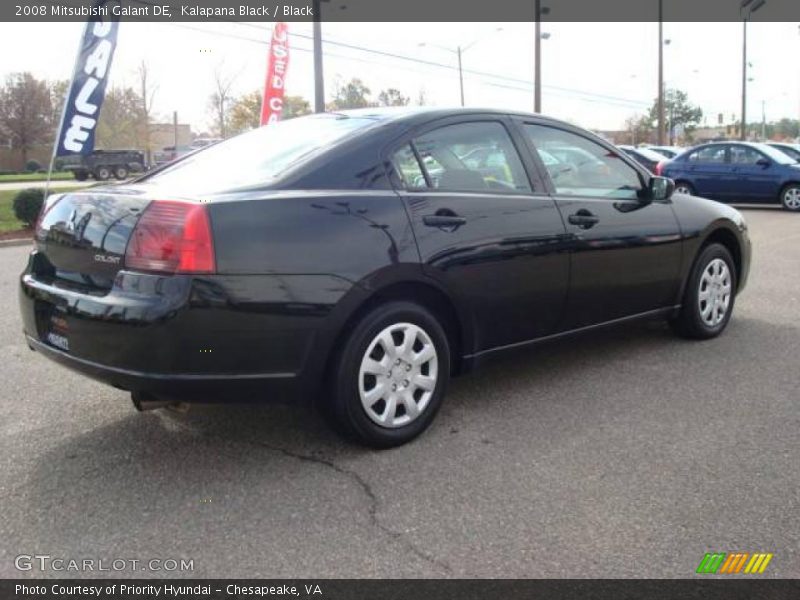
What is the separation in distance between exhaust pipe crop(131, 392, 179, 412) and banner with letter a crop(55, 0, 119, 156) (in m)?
11.1

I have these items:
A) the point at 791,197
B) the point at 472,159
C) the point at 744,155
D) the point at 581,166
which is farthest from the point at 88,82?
the point at 791,197

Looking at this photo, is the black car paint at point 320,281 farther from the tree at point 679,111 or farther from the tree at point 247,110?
the tree at point 679,111

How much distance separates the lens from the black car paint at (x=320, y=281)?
9.81ft

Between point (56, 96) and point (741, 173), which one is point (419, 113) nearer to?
point (741, 173)

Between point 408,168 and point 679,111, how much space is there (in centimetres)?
8875

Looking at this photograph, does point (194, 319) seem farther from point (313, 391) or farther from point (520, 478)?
point (520, 478)

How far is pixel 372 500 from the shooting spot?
120 inches

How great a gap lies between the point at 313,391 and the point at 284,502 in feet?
1.60

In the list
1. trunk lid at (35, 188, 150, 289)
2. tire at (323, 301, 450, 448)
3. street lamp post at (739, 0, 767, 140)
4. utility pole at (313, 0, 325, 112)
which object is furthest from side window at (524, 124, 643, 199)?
street lamp post at (739, 0, 767, 140)

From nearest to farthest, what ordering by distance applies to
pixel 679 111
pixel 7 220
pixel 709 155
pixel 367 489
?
pixel 367 489
pixel 7 220
pixel 709 155
pixel 679 111

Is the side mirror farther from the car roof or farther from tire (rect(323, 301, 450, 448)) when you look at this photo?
tire (rect(323, 301, 450, 448))

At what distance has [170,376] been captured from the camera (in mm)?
2975

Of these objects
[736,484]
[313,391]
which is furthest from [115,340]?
[736,484]

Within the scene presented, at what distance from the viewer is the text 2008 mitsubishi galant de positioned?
3.01 m
